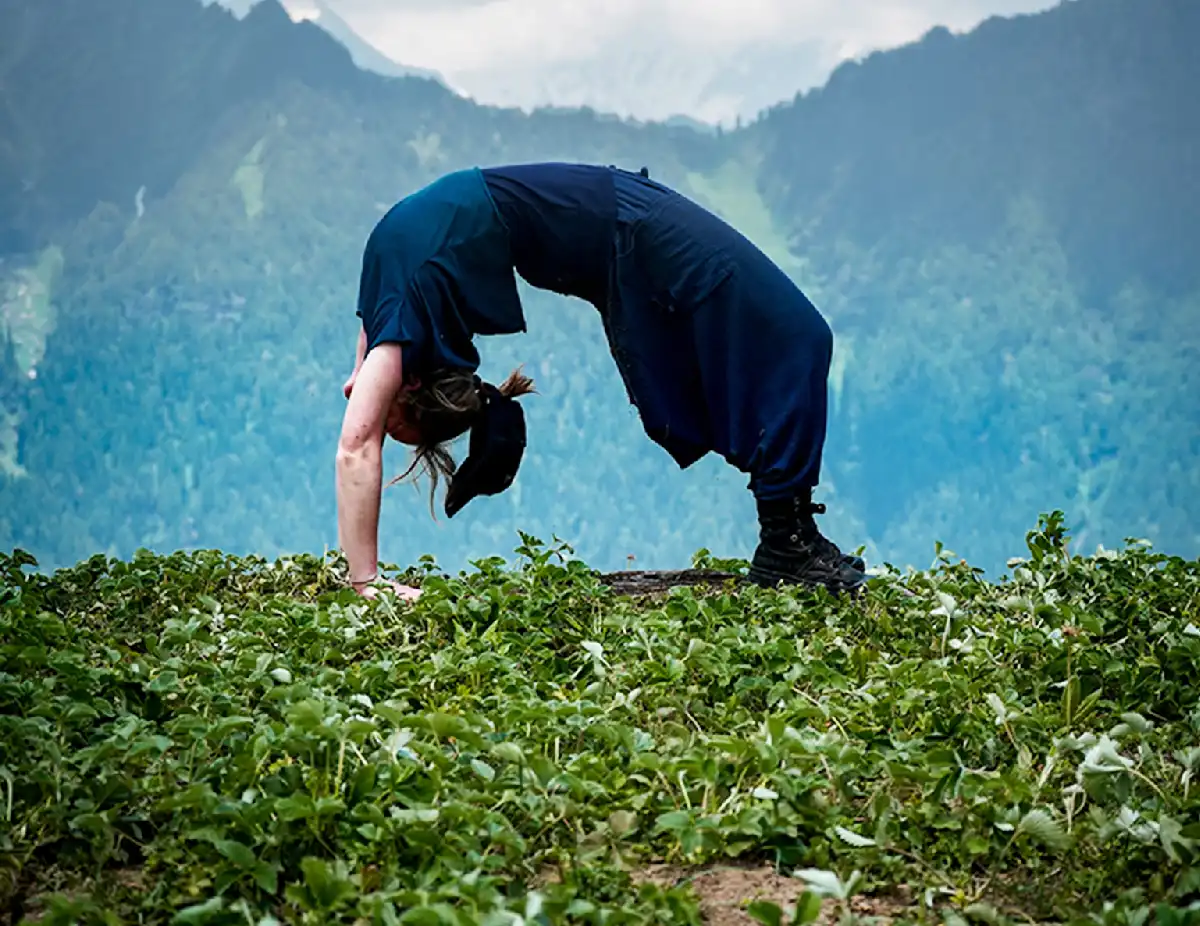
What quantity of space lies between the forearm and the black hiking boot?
1089mm

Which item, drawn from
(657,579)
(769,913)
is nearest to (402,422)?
(657,579)

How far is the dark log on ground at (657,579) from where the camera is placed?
4422mm

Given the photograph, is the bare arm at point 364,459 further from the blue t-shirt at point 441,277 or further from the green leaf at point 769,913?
the green leaf at point 769,913

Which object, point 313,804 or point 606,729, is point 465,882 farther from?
point 606,729

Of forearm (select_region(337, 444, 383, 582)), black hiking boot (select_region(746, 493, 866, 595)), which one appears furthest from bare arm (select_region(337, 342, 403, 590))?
black hiking boot (select_region(746, 493, 866, 595))

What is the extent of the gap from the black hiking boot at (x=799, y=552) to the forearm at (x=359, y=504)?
42.9 inches

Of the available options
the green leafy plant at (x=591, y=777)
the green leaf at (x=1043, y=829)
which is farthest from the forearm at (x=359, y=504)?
the green leaf at (x=1043, y=829)

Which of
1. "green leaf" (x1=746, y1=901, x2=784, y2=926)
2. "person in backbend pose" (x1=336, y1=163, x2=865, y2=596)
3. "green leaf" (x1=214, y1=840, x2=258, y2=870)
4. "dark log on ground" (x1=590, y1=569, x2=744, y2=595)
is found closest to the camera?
"green leaf" (x1=746, y1=901, x2=784, y2=926)

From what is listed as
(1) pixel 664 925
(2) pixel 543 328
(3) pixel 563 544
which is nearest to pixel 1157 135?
(2) pixel 543 328

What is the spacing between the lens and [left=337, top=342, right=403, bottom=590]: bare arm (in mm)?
3789

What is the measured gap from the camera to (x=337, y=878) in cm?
166

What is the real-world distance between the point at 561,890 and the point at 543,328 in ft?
20.2

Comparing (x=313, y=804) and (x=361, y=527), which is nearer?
(x=313, y=804)

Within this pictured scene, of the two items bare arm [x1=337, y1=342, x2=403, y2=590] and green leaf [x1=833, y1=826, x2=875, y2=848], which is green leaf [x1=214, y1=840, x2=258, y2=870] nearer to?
green leaf [x1=833, y1=826, x2=875, y2=848]
